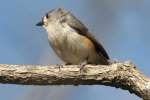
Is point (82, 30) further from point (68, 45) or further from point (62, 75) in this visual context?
point (62, 75)

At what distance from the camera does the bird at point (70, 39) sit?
624 centimetres

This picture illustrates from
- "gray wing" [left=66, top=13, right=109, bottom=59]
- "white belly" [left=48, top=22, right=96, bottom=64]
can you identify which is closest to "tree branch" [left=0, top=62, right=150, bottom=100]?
"white belly" [left=48, top=22, right=96, bottom=64]

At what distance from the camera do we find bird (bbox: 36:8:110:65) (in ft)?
20.5

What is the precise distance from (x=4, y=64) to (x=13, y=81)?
0.69 ft

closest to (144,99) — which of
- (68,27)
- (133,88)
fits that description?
(133,88)

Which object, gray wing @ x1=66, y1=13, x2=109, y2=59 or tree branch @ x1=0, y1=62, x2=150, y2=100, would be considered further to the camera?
gray wing @ x1=66, y1=13, x2=109, y2=59

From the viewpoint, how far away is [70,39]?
6234 mm

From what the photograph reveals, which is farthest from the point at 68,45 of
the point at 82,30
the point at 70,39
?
the point at 82,30

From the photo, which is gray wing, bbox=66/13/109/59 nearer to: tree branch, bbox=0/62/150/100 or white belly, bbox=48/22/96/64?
white belly, bbox=48/22/96/64

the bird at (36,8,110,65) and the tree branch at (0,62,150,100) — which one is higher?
the bird at (36,8,110,65)

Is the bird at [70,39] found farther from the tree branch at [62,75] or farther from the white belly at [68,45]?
the tree branch at [62,75]

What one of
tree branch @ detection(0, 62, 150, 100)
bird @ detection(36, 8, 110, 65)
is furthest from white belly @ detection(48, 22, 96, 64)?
tree branch @ detection(0, 62, 150, 100)

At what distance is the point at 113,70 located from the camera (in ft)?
17.3

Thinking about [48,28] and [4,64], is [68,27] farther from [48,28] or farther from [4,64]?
[4,64]
